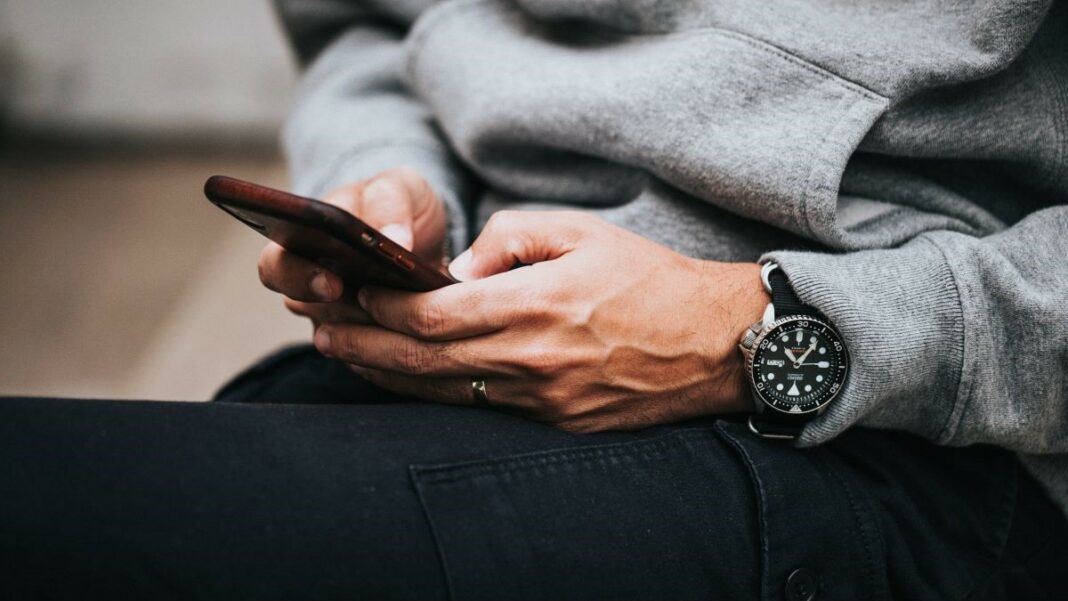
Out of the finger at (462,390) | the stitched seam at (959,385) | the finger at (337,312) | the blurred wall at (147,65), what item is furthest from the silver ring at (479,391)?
the blurred wall at (147,65)

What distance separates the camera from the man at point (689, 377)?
502 millimetres

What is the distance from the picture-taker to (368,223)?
2.52ft

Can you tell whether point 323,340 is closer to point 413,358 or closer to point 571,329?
point 413,358

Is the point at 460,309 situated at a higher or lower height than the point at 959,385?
higher

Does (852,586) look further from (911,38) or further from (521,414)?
(911,38)

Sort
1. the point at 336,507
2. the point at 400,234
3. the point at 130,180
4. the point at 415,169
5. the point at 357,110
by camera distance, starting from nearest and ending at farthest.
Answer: the point at 336,507 → the point at 400,234 → the point at 415,169 → the point at 357,110 → the point at 130,180

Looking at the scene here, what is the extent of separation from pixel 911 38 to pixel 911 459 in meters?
0.35

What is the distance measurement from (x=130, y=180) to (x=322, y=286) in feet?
8.12

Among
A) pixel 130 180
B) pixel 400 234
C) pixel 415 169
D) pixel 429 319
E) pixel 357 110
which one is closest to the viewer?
pixel 429 319

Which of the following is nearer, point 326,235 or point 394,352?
point 326,235

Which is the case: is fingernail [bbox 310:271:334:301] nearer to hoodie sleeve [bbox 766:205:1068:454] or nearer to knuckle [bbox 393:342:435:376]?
knuckle [bbox 393:342:435:376]

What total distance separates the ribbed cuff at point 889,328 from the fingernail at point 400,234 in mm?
312

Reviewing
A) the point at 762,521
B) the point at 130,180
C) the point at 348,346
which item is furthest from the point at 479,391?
the point at 130,180

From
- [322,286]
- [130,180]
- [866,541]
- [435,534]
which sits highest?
[322,286]
